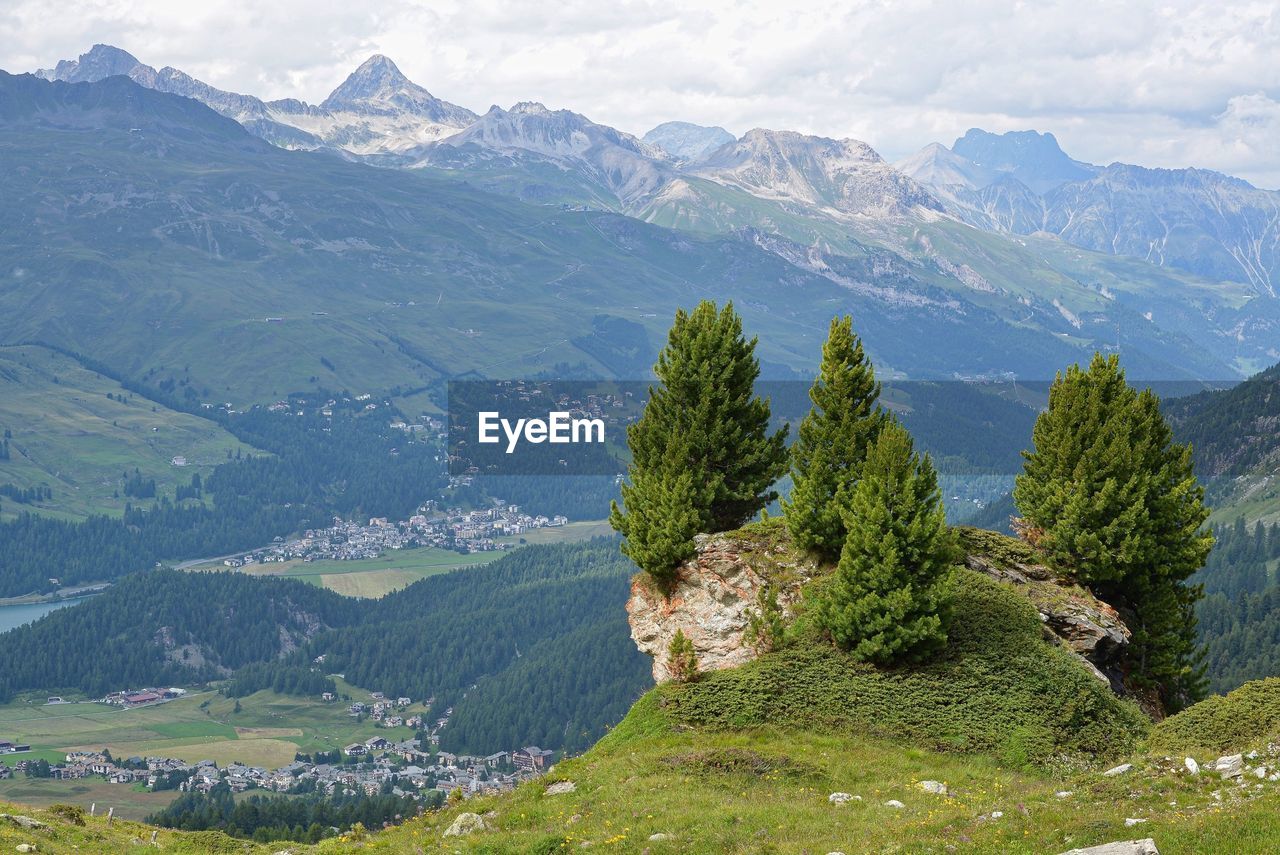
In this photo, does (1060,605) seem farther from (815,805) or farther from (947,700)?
(815,805)

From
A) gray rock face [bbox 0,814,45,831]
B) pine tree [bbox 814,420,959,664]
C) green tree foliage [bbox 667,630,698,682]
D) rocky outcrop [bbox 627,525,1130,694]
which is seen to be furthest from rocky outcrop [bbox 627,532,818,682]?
gray rock face [bbox 0,814,45,831]

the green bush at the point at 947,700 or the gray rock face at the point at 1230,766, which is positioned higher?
the gray rock face at the point at 1230,766

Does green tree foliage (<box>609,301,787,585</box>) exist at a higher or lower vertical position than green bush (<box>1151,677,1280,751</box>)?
higher

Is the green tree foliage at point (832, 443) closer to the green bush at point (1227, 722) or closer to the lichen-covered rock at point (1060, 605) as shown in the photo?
the lichen-covered rock at point (1060, 605)

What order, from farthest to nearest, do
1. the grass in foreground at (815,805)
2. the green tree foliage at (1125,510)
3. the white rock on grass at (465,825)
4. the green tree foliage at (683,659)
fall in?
the green tree foliage at (1125,510), the green tree foliage at (683,659), the white rock on grass at (465,825), the grass in foreground at (815,805)

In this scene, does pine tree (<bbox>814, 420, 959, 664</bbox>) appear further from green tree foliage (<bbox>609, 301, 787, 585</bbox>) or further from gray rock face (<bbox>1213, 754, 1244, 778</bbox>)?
gray rock face (<bbox>1213, 754, 1244, 778</bbox>)

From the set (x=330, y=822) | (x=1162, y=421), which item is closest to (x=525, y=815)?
(x=1162, y=421)

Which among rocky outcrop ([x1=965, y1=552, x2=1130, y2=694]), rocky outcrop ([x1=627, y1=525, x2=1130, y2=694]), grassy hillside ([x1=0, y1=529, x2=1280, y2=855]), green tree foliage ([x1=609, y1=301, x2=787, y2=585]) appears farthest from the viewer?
green tree foliage ([x1=609, y1=301, x2=787, y2=585])

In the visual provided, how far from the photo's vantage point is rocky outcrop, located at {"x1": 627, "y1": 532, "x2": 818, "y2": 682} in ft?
203

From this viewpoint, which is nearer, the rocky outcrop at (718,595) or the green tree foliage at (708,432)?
the rocky outcrop at (718,595)

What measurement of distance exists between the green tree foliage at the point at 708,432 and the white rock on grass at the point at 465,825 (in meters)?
25.7

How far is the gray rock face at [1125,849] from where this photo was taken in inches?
1221

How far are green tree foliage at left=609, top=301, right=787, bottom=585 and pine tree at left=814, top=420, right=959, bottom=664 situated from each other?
13343 millimetres

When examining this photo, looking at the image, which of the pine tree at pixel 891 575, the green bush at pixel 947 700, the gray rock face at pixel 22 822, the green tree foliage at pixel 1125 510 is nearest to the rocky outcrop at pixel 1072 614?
the green tree foliage at pixel 1125 510
